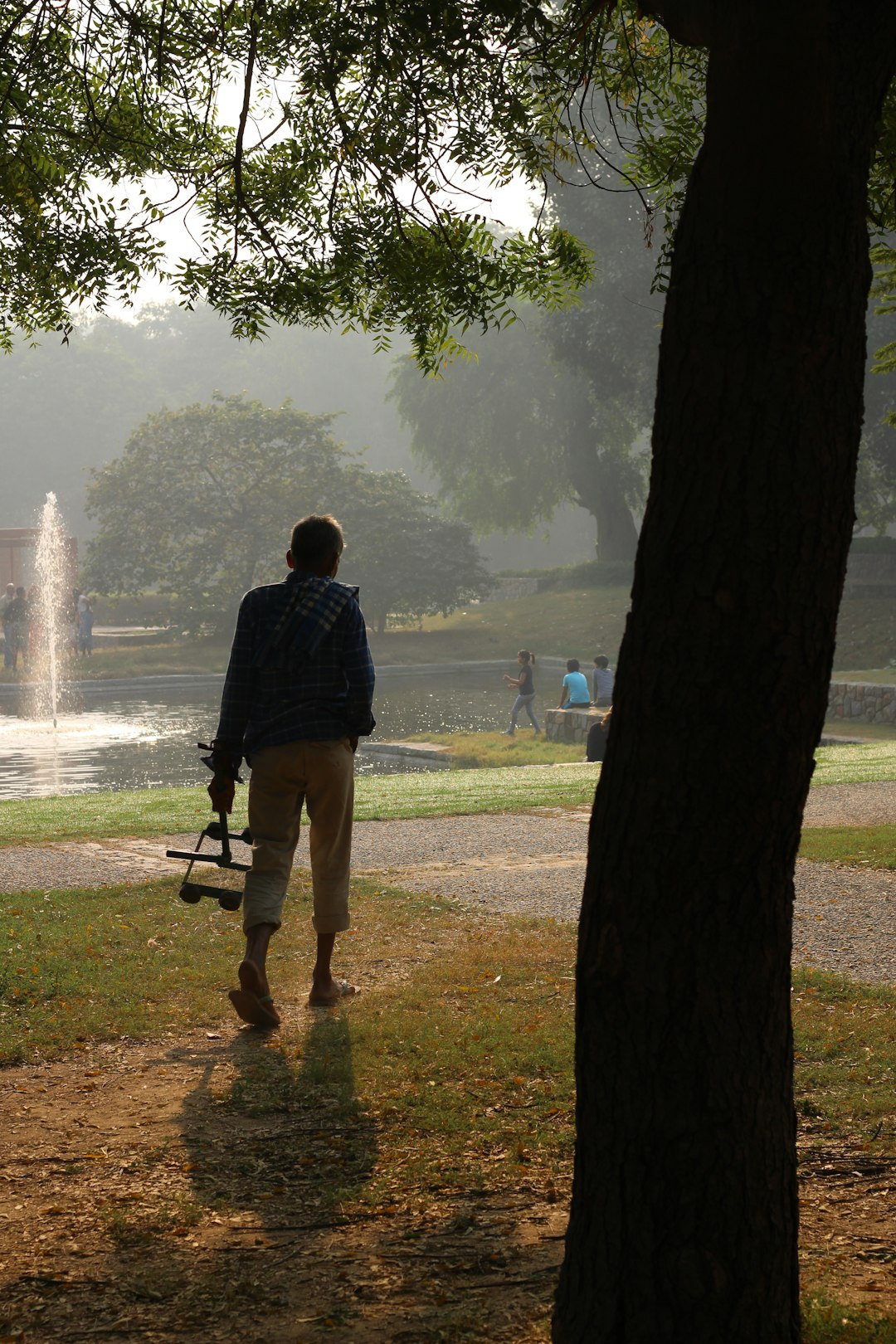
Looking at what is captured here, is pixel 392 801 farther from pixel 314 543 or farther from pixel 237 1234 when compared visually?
pixel 237 1234

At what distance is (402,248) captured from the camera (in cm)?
662

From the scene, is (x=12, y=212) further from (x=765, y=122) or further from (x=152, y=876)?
(x=765, y=122)

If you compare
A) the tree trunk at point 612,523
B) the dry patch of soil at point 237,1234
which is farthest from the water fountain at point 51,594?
the dry patch of soil at point 237,1234

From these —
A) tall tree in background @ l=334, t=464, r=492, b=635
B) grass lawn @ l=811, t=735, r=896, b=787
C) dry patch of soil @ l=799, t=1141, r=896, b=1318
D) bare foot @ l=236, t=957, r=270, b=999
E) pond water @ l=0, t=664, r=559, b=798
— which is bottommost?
pond water @ l=0, t=664, r=559, b=798

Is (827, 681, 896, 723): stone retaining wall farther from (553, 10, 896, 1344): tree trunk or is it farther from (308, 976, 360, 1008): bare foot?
(553, 10, 896, 1344): tree trunk

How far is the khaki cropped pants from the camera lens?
16.8ft

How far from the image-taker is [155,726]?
25.1 meters

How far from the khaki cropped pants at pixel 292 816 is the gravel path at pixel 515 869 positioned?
7.79 feet

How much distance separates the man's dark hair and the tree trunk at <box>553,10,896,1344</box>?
2.69 metres

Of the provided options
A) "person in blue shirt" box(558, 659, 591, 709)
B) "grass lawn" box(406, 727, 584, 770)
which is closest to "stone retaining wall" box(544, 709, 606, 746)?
"person in blue shirt" box(558, 659, 591, 709)

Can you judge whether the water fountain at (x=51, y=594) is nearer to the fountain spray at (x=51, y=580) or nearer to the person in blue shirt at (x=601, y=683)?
the fountain spray at (x=51, y=580)

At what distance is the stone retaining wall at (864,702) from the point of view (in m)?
23.0

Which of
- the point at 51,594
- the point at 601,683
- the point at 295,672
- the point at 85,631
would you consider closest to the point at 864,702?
the point at 601,683

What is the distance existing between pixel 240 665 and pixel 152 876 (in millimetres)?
3991
